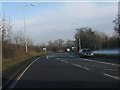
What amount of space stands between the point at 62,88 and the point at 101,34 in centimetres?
12906

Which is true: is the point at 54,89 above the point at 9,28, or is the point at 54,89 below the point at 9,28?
below

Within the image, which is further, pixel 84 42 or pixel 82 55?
pixel 84 42

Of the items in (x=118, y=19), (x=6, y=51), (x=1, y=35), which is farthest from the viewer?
(x=118, y=19)

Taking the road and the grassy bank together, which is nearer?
the road

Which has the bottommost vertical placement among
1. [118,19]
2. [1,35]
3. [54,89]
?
[54,89]

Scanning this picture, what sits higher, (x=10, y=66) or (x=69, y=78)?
(x=10, y=66)

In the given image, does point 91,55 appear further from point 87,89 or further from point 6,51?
point 87,89

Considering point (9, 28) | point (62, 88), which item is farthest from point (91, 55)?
point (62, 88)

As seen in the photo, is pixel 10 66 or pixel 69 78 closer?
pixel 69 78

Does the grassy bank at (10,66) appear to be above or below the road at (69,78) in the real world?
above

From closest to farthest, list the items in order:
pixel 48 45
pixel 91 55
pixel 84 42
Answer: pixel 91 55
pixel 84 42
pixel 48 45

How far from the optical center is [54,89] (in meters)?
13.7

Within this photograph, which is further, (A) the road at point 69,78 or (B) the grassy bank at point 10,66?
(B) the grassy bank at point 10,66

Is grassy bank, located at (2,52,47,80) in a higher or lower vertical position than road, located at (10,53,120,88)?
higher
